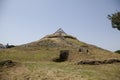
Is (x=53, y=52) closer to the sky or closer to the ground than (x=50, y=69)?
closer to the sky

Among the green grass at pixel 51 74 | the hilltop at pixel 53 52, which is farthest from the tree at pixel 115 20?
the green grass at pixel 51 74

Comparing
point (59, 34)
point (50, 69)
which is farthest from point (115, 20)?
point (50, 69)

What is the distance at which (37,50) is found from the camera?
24047 mm

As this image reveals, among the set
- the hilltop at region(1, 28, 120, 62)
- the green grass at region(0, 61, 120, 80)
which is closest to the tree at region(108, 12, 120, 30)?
the hilltop at region(1, 28, 120, 62)

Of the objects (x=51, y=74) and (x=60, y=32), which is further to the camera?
(x=60, y=32)

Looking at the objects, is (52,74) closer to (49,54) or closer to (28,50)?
(49,54)

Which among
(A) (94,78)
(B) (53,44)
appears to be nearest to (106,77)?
(A) (94,78)

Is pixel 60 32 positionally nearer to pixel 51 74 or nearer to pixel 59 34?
pixel 59 34

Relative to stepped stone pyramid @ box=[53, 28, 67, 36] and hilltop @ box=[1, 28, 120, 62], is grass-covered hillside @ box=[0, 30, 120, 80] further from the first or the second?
stepped stone pyramid @ box=[53, 28, 67, 36]

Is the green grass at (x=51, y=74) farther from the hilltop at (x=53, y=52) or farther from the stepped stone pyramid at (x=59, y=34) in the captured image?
the stepped stone pyramid at (x=59, y=34)

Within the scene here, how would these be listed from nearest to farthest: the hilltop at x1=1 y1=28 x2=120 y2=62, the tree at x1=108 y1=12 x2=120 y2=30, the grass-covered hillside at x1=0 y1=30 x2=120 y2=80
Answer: the grass-covered hillside at x1=0 y1=30 x2=120 y2=80 → the hilltop at x1=1 y1=28 x2=120 y2=62 → the tree at x1=108 y1=12 x2=120 y2=30

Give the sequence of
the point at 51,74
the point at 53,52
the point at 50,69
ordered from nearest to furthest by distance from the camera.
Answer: the point at 51,74, the point at 50,69, the point at 53,52

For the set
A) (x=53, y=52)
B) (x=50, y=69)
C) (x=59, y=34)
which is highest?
(x=59, y=34)

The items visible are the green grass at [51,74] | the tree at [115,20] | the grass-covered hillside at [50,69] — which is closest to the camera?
the green grass at [51,74]
